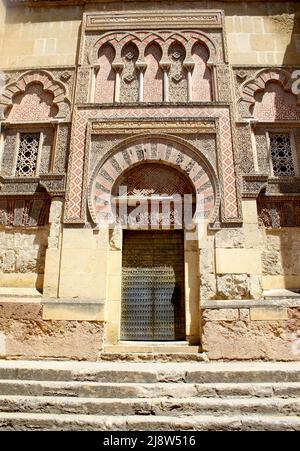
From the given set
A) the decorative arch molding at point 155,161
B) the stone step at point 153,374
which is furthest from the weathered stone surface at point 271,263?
the stone step at point 153,374

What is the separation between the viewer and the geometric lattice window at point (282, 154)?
5.70m

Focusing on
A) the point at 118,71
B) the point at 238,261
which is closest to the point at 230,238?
the point at 238,261

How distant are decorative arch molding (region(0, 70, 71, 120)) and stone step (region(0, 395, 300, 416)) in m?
4.29

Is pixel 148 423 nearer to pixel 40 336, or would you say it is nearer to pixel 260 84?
pixel 40 336

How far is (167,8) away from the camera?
254 inches

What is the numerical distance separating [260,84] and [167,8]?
2.18 metres

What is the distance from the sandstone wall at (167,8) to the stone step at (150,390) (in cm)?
511

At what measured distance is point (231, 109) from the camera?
580cm

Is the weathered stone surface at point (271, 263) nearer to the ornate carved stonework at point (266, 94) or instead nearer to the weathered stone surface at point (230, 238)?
the weathered stone surface at point (230, 238)

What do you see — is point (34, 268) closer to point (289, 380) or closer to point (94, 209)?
point (94, 209)

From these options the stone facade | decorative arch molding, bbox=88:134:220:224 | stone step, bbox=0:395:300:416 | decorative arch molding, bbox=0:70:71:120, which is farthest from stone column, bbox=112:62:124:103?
stone step, bbox=0:395:300:416

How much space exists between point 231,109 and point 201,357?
3760 mm

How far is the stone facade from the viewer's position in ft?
16.0

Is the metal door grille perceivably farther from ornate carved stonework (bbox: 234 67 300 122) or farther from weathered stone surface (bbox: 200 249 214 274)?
ornate carved stonework (bbox: 234 67 300 122)
